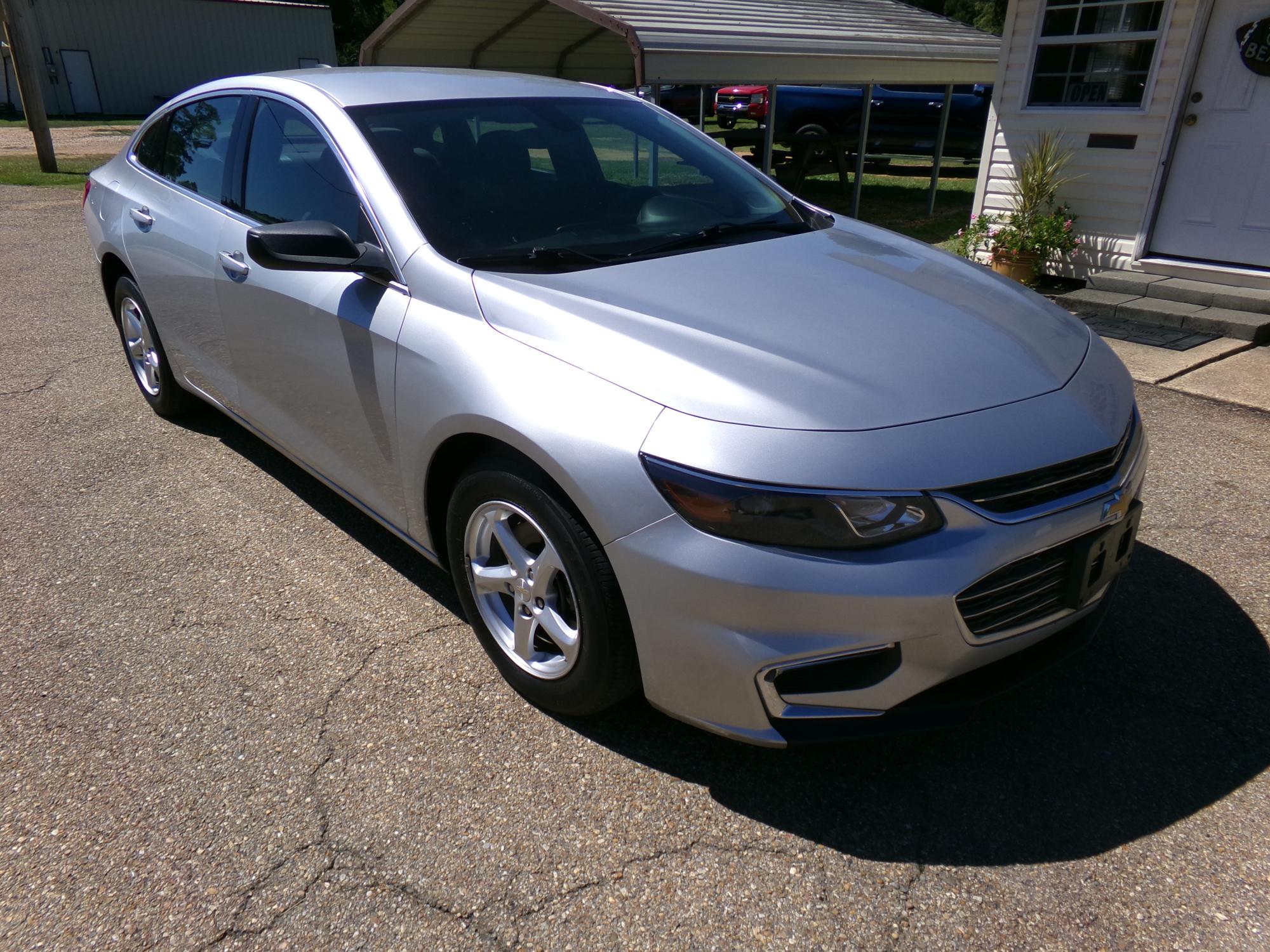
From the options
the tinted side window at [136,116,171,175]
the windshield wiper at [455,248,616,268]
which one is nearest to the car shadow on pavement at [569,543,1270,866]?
the windshield wiper at [455,248,616,268]

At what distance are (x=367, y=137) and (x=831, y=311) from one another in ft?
5.27

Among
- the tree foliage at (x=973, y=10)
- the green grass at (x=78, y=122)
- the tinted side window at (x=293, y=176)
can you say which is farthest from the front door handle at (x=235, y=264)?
the tree foliage at (x=973, y=10)

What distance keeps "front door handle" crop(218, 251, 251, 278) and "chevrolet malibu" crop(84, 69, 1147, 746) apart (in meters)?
0.02

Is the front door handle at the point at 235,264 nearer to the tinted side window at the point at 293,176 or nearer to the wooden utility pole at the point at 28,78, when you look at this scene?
the tinted side window at the point at 293,176

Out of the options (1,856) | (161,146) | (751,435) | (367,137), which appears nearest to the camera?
(751,435)

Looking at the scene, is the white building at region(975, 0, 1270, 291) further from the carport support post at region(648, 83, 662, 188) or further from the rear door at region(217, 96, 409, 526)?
the rear door at region(217, 96, 409, 526)

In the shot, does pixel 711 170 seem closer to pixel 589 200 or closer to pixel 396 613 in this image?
pixel 589 200

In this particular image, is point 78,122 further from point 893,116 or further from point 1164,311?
point 1164,311

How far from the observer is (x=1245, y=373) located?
18.0ft

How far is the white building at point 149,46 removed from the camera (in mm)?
30859

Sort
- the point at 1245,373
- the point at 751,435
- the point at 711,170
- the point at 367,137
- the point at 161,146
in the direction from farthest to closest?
the point at 1245,373 < the point at 161,146 < the point at 711,170 < the point at 367,137 < the point at 751,435

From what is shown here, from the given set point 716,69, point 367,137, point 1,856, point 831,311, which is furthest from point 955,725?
point 716,69

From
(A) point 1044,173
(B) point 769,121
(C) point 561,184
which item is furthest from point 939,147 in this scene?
(C) point 561,184

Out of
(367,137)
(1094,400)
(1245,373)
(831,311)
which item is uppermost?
(367,137)
